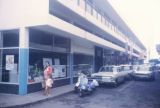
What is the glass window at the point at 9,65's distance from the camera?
13.4 meters

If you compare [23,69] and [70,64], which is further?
[70,64]

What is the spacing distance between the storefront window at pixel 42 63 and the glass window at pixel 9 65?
0.89 metres

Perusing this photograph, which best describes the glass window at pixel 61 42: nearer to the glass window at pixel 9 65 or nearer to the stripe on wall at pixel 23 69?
the glass window at pixel 9 65

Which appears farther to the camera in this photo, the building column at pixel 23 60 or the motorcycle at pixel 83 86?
the motorcycle at pixel 83 86

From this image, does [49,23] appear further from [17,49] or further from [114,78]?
[114,78]

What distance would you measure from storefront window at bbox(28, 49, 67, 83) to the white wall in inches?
77.2

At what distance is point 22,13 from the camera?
13.5m

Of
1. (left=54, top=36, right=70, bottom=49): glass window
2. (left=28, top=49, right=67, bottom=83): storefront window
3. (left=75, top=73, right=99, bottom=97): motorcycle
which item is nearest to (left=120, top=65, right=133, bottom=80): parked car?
(left=54, top=36, right=70, bottom=49): glass window

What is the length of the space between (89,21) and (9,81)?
11.1 m

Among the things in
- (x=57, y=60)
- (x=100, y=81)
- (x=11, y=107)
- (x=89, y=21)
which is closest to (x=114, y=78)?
(x=100, y=81)

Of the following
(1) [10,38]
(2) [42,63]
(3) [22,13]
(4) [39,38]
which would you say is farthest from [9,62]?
(3) [22,13]

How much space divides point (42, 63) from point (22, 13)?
367cm

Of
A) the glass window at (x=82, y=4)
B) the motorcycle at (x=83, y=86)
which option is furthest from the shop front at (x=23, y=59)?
the glass window at (x=82, y=4)

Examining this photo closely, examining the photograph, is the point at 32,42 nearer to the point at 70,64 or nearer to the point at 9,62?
the point at 9,62
